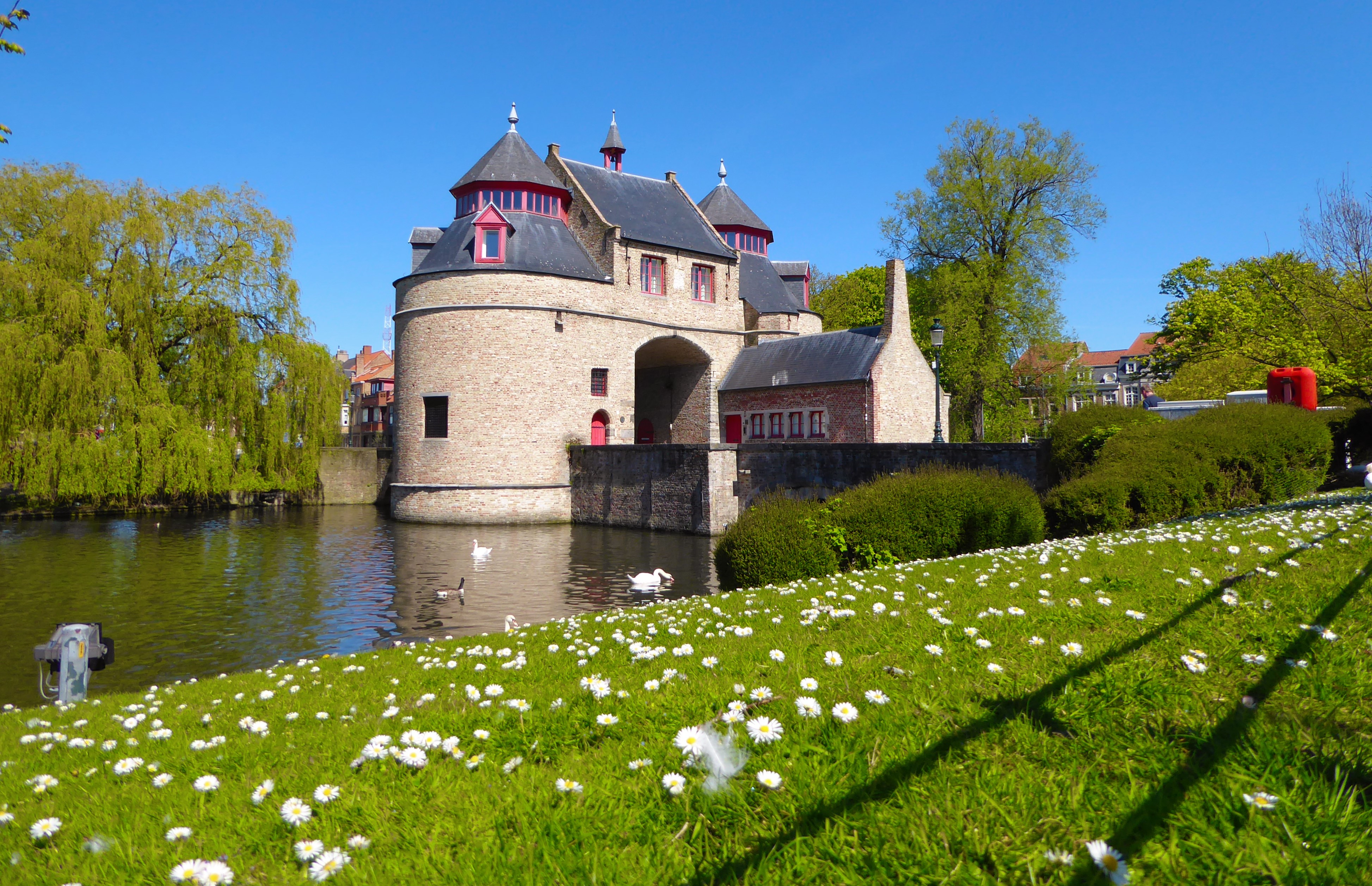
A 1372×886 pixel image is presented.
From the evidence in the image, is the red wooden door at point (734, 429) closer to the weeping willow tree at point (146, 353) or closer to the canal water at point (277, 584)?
the canal water at point (277, 584)

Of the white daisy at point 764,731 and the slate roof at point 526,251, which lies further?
the slate roof at point 526,251

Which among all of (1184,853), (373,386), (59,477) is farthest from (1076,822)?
(373,386)

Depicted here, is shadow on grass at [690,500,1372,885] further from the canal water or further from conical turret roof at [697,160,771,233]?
conical turret roof at [697,160,771,233]

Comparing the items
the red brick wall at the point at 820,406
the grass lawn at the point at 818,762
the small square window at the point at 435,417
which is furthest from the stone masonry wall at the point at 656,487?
the grass lawn at the point at 818,762

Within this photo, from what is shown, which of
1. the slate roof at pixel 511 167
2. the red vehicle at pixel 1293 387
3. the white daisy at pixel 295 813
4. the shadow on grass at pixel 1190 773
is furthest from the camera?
the slate roof at pixel 511 167

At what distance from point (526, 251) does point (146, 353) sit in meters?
14.2

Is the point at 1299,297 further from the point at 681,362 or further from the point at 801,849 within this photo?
the point at 801,849

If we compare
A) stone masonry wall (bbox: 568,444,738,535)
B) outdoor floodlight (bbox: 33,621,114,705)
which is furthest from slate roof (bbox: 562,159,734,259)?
outdoor floodlight (bbox: 33,621,114,705)

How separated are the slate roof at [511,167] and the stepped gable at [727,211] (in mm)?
11170

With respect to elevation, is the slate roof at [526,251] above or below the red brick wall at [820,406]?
above

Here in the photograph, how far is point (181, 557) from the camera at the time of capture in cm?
1981

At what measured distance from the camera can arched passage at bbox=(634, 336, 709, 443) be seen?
36.5m

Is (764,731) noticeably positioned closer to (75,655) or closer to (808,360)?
(75,655)

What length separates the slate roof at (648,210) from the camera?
113 feet
